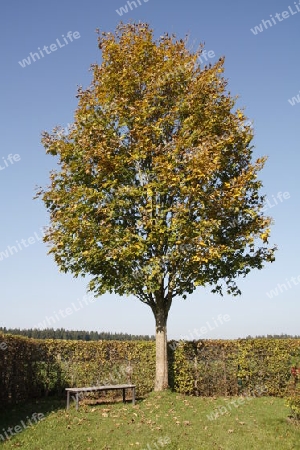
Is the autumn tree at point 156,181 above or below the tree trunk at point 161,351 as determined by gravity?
above

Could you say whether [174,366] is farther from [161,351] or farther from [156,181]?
[156,181]

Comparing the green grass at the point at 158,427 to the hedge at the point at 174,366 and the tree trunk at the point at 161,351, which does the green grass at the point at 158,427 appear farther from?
the hedge at the point at 174,366

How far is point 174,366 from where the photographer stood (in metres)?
18.1

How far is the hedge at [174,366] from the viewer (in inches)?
707

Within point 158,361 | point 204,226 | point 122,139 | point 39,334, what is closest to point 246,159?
point 204,226

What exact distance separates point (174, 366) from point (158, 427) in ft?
22.7

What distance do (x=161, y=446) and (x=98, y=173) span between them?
9.99 metres

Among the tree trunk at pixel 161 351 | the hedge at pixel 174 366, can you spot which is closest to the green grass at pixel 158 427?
the tree trunk at pixel 161 351

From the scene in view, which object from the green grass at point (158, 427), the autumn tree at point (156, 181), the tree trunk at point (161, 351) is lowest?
the green grass at point (158, 427)

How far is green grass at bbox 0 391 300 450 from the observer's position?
10023 mm

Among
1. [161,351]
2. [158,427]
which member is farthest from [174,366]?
[158,427]

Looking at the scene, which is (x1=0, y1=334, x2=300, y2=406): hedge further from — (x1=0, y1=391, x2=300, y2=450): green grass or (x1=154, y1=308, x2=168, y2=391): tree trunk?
(x1=0, y1=391, x2=300, y2=450): green grass

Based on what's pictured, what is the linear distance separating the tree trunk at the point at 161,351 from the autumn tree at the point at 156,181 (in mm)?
42

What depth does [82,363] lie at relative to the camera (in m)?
19.7
